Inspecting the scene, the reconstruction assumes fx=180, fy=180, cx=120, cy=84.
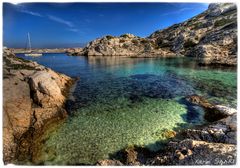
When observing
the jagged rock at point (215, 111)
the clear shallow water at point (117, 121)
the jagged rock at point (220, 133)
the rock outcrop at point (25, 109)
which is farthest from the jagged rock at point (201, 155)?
the rock outcrop at point (25, 109)

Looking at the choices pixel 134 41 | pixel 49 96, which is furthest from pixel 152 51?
pixel 49 96

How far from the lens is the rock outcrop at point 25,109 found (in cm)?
959

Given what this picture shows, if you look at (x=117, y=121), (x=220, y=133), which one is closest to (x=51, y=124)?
(x=117, y=121)

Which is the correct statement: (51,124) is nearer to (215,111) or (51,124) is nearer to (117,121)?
(117,121)

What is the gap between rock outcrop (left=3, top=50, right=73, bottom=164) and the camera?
9586 mm

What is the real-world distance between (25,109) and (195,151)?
422 inches

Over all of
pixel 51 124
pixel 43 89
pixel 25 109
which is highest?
pixel 43 89

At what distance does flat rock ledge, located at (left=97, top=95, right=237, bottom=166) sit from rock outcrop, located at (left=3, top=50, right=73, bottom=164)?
4.77m

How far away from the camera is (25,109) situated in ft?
40.1

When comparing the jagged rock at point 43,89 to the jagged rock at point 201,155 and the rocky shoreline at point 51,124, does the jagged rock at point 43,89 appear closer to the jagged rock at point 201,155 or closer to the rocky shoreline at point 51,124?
the rocky shoreline at point 51,124

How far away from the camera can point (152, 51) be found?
Answer: 93500 millimetres

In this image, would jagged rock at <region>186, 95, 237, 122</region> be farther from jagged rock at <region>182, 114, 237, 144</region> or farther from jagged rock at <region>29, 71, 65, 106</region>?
jagged rock at <region>29, 71, 65, 106</region>

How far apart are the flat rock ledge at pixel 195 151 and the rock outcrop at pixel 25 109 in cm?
477

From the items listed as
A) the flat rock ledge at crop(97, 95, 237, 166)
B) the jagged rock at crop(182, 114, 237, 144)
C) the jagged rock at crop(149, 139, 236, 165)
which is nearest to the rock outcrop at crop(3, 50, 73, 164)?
the flat rock ledge at crop(97, 95, 237, 166)
